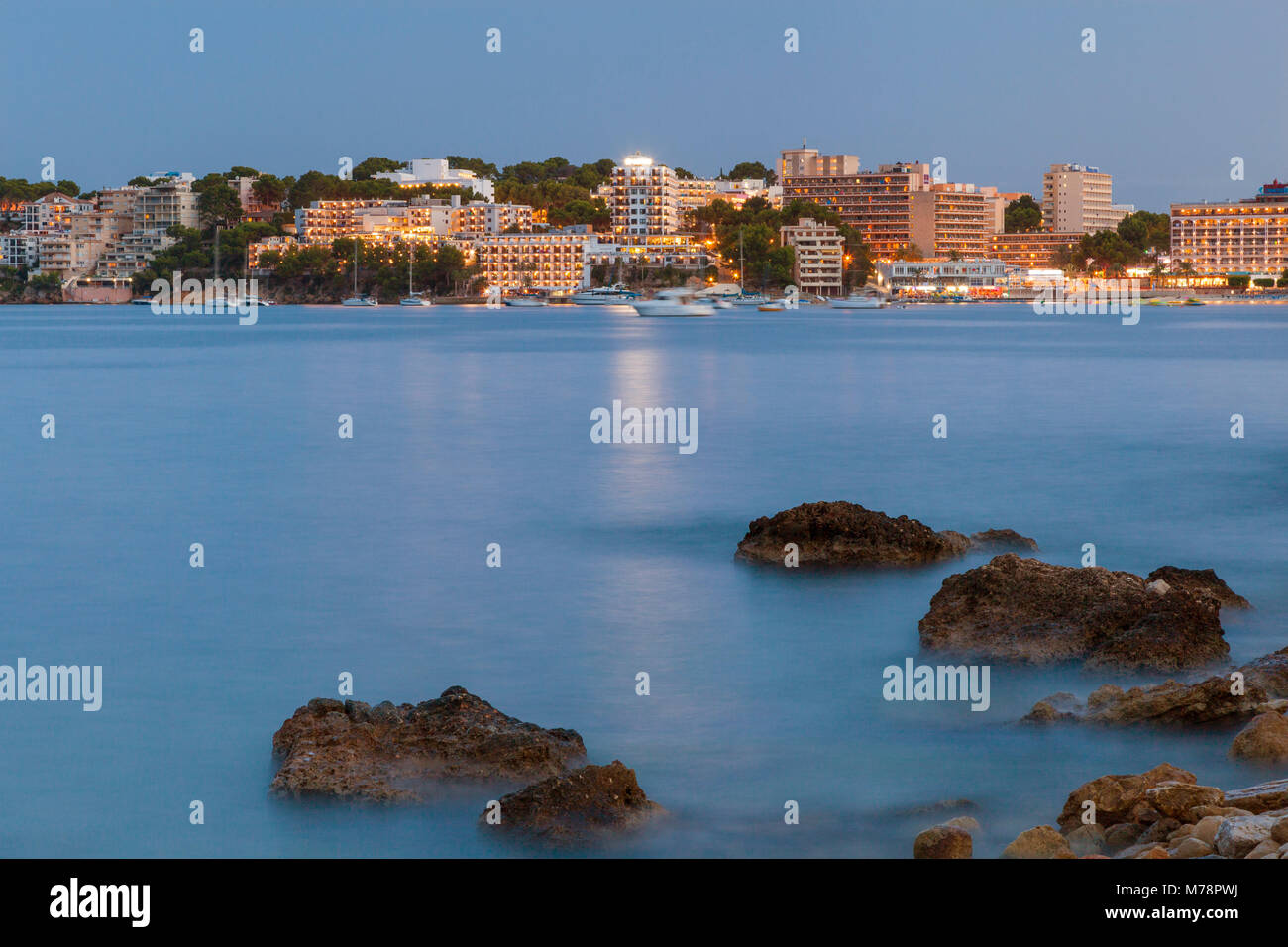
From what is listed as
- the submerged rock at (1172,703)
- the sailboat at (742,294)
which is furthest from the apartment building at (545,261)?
the submerged rock at (1172,703)

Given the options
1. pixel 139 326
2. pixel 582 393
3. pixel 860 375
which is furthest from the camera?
pixel 139 326

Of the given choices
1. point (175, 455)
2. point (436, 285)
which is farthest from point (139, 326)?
point (175, 455)

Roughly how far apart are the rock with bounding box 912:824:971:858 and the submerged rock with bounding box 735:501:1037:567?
273 inches

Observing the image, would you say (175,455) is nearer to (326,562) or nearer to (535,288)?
(326,562)

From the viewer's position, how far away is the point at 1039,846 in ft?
22.0

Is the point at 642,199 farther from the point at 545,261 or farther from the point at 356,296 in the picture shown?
the point at 356,296

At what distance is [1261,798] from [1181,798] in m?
0.39

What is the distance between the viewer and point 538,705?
1034 cm

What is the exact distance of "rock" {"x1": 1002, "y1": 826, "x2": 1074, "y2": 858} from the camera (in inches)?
263

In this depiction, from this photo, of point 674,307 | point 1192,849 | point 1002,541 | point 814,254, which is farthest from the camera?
point 814,254

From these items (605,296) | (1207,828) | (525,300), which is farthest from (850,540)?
(525,300)

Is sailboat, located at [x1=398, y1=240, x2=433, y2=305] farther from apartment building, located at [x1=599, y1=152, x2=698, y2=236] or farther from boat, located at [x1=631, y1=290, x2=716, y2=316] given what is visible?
boat, located at [x1=631, y1=290, x2=716, y2=316]

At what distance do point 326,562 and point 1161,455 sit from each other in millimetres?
16549
